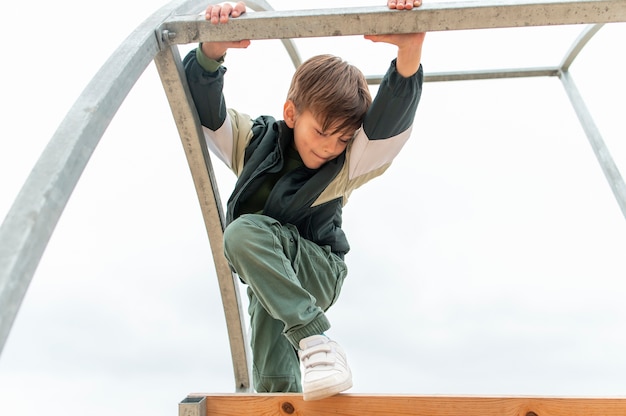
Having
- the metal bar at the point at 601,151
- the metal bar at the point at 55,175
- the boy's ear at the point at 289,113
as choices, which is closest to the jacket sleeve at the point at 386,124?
the boy's ear at the point at 289,113

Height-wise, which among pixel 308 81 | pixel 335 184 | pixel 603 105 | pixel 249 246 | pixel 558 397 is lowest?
pixel 558 397

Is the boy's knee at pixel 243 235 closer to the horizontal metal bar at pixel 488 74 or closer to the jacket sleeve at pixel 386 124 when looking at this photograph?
the jacket sleeve at pixel 386 124

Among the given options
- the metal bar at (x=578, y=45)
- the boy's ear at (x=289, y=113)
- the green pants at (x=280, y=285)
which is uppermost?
the metal bar at (x=578, y=45)

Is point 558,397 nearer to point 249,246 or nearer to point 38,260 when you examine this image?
point 249,246

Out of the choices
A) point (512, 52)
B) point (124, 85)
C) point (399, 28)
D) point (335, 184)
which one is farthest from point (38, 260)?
point (512, 52)

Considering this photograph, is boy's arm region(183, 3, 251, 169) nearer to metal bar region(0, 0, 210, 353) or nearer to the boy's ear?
the boy's ear

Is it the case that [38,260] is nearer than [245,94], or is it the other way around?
[38,260]

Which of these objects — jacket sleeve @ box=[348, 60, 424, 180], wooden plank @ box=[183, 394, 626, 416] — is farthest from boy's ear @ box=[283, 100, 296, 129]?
wooden plank @ box=[183, 394, 626, 416]

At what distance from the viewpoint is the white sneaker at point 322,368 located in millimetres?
822

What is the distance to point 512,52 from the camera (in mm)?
1805

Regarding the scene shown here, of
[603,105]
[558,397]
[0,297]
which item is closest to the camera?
[0,297]

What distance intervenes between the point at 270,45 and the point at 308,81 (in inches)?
28.7

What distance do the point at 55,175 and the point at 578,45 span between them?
1.42m

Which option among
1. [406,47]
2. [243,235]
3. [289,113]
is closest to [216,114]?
[289,113]
